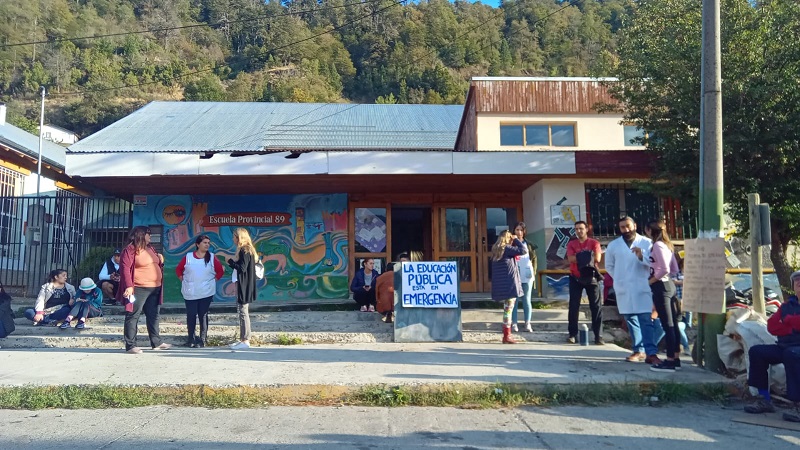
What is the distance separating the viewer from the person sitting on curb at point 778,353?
17.6ft

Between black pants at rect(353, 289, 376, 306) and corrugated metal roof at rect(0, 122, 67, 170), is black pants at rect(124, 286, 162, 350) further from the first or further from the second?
corrugated metal roof at rect(0, 122, 67, 170)

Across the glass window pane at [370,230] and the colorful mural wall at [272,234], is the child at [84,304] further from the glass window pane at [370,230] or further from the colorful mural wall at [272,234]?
the glass window pane at [370,230]

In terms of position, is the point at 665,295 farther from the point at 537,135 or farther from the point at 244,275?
the point at 537,135

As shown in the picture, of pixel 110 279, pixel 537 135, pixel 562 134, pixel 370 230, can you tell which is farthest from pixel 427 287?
pixel 562 134

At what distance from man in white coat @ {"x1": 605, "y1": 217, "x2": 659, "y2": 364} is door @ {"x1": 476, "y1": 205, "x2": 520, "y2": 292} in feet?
21.4

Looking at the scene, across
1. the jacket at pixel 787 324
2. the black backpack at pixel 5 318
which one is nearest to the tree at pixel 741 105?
the jacket at pixel 787 324

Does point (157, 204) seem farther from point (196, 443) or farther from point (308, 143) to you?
point (196, 443)

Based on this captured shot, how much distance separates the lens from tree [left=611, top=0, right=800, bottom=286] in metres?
8.72

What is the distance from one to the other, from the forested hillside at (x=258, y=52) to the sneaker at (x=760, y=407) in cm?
2585

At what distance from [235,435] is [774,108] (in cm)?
862

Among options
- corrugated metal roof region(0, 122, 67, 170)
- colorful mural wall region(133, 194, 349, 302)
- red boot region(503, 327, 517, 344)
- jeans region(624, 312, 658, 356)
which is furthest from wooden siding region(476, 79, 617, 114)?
corrugated metal roof region(0, 122, 67, 170)

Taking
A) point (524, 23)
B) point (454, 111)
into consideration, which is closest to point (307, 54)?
point (524, 23)

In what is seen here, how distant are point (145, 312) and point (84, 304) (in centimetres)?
191

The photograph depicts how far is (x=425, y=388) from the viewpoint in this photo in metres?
5.96
